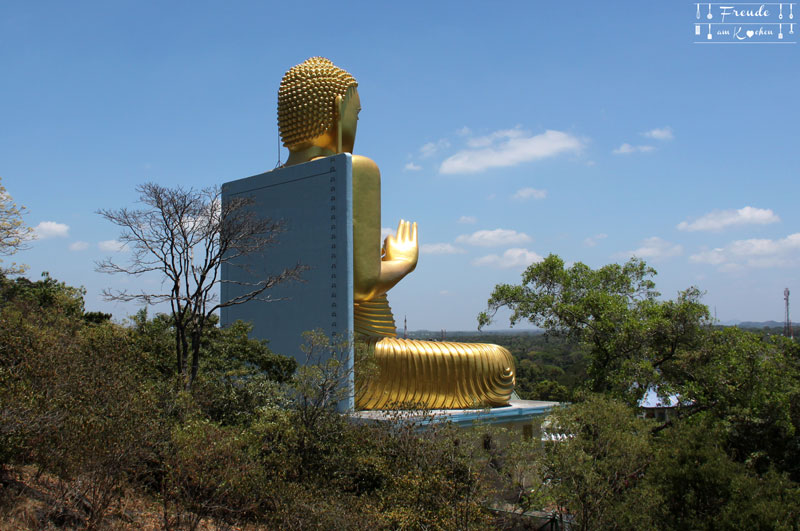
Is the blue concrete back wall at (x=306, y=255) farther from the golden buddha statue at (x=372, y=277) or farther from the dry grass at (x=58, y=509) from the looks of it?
the dry grass at (x=58, y=509)

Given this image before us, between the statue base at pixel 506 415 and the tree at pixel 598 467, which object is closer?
the tree at pixel 598 467

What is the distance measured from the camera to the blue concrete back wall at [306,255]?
16375mm

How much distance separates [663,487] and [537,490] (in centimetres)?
223

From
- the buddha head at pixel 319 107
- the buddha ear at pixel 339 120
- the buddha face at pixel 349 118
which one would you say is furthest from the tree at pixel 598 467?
the buddha head at pixel 319 107

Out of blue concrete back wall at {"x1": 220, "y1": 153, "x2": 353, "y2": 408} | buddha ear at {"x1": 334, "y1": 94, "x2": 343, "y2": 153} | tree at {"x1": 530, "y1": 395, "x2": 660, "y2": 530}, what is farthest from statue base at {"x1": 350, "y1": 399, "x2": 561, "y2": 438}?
buddha ear at {"x1": 334, "y1": 94, "x2": 343, "y2": 153}

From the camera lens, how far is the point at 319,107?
18219mm

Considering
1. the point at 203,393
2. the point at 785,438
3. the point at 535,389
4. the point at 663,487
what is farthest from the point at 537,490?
the point at 535,389

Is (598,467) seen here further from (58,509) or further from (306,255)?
(306,255)

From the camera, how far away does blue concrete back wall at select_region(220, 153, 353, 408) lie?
1638 cm

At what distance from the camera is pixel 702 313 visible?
661 inches

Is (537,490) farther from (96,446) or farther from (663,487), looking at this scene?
(96,446)

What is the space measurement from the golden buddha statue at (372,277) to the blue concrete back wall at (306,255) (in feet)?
3.00

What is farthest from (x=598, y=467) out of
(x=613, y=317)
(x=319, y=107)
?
(x=319, y=107)

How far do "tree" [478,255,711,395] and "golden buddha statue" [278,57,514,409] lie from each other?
2.09 m
